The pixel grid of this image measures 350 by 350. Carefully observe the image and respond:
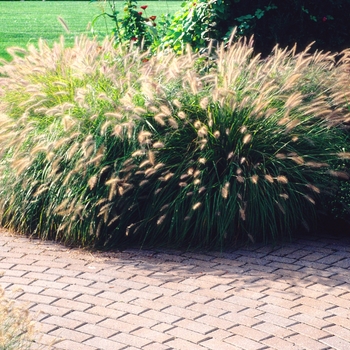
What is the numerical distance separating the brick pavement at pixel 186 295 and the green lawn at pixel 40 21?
10.1m

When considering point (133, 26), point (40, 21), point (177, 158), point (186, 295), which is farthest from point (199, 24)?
point (40, 21)

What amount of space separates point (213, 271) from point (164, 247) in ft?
2.24

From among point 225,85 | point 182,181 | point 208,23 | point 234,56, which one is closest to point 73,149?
point 182,181

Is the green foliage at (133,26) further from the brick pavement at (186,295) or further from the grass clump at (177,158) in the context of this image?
the brick pavement at (186,295)

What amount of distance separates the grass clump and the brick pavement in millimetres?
240

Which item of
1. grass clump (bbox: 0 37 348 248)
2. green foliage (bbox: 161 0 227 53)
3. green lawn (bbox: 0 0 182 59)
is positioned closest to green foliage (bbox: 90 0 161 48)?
green foliage (bbox: 161 0 227 53)

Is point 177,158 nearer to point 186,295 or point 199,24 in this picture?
point 186,295

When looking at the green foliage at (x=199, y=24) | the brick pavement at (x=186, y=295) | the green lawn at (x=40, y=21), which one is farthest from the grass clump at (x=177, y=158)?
the green lawn at (x=40, y=21)

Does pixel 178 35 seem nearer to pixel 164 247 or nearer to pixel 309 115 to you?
pixel 309 115

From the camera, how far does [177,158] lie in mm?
6121

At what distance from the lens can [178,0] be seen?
3300 centimetres

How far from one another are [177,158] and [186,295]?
4.93 feet

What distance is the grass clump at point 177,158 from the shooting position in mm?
5910

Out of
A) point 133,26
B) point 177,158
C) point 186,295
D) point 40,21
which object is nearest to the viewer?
point 186,295
